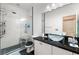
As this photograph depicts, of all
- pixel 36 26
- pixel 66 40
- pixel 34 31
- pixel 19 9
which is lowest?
pixel 66 40

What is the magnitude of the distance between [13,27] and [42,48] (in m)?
0.69

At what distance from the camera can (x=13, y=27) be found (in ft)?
4.27

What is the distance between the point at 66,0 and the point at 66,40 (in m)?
0.67

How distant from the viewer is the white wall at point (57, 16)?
109 centimetres

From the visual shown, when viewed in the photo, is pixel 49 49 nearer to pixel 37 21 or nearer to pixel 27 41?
pixel 27 41

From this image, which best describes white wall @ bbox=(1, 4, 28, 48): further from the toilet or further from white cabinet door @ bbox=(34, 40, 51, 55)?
white cabinet door @ bbox=(34, 40, 51, 55)

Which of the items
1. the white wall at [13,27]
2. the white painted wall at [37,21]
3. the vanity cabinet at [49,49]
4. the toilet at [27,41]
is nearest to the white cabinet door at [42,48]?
the vanity cabinet at [49,49]

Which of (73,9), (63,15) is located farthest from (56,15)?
(73,9)

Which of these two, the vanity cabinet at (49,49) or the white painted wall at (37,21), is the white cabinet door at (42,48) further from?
the white painted wall at (37,21)

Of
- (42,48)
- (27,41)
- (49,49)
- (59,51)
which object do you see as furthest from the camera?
(27,41)

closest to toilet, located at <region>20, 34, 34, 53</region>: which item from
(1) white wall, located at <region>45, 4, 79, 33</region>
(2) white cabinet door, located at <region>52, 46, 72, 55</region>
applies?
(1) white wall, located at <region>45, 4, 79, 33</region>

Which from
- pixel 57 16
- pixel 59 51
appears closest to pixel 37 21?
pixel 57 16

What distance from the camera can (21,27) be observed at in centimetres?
133
